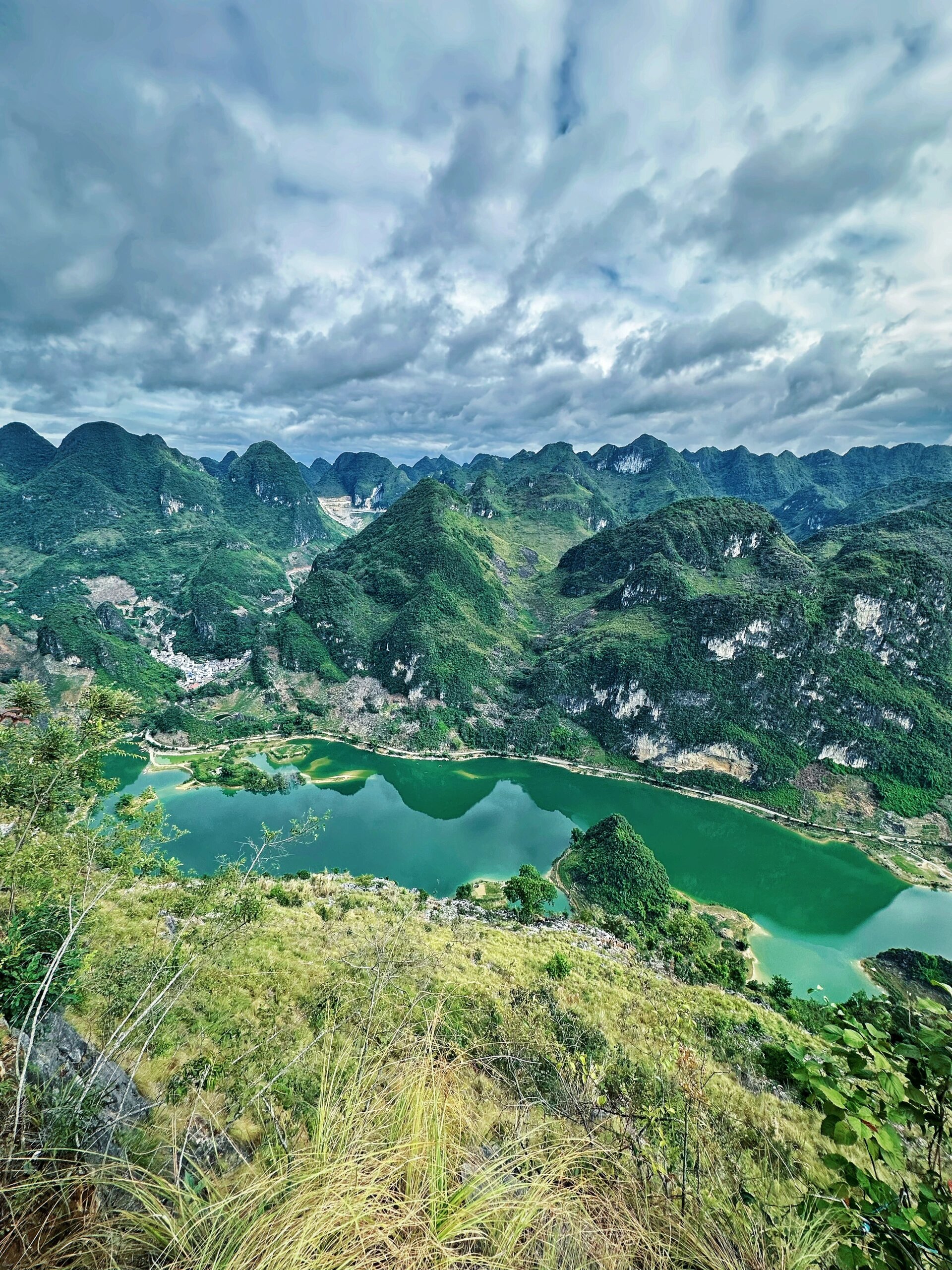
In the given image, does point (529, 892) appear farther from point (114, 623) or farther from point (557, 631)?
point (114, 623)

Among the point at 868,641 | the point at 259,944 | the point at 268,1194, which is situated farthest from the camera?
the point at 868,641

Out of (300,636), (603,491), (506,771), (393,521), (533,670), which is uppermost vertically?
(603,491)

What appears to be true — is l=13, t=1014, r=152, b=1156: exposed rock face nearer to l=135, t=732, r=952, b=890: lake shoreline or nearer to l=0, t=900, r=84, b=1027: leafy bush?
l=0, t=900, r=84, b=1027: leafy bush

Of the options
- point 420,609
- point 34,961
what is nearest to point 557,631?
point 420,609

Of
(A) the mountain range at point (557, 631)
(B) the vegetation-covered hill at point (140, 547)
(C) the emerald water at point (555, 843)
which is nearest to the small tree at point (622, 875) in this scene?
(C) the emerald water at point (555, 843)

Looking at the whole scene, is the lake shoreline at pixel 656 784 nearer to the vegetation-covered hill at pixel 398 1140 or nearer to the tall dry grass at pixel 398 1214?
the vegetation-covered hill at pixel 398 1140

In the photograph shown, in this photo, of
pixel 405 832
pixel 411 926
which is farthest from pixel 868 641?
pixel 411 926

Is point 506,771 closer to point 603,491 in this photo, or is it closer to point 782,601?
point 782,601
